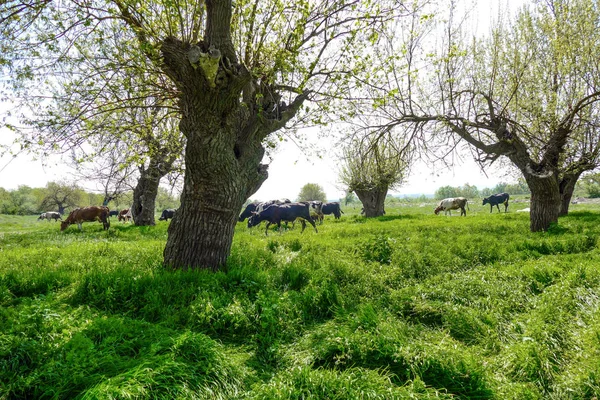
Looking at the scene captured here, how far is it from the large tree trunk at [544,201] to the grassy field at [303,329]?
4407mm

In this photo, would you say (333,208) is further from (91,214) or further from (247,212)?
(91,214)

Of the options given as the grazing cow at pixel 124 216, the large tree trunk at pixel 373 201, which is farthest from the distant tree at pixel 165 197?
the large tree trunk at pixel 373 201

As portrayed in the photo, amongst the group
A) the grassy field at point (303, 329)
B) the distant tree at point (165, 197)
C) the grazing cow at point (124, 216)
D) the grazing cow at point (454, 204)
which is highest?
the distant tree at point (165, 197)

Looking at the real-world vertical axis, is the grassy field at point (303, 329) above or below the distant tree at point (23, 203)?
below

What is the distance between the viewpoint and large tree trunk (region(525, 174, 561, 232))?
1019 centimetres

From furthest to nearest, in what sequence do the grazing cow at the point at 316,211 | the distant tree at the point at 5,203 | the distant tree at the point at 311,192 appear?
the distant tree at the point at 311,192, the distant tree at the point at 5,203, the grazing cow at the point at 316,211

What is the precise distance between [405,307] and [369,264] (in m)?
2.06

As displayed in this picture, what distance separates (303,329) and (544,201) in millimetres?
10723

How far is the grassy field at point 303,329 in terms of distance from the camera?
2.70 metres

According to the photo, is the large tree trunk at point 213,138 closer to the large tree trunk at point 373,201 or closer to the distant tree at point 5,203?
the large tree trunk at point 373,201

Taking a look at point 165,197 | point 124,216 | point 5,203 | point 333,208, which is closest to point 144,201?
point 333,208

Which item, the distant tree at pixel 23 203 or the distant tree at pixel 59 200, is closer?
the distant tree at pixel 59 200

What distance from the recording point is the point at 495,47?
9.72m

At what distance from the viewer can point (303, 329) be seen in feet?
13.6
